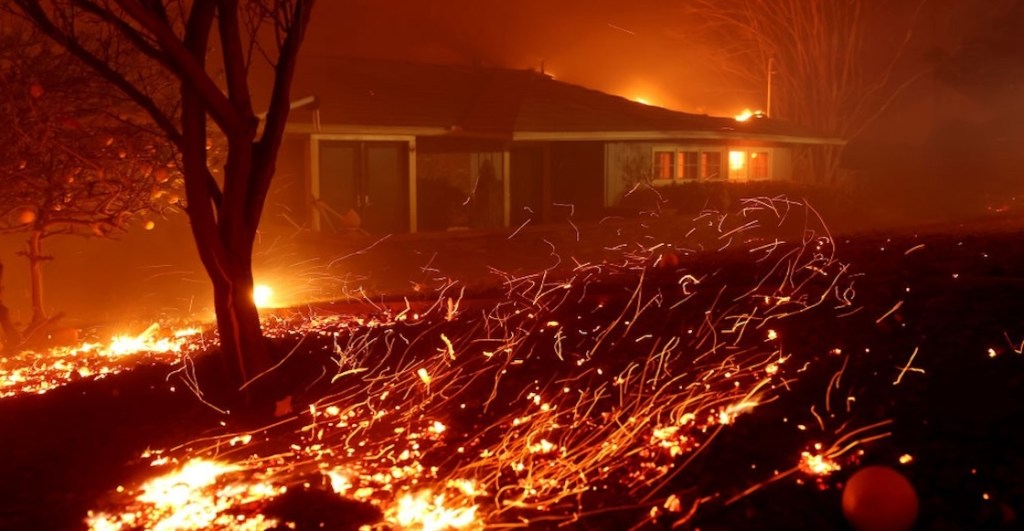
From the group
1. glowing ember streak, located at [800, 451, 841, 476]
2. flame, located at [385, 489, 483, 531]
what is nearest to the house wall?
flame, located at [385, 489, 483, 531]

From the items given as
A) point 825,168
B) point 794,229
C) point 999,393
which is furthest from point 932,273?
point 825,168

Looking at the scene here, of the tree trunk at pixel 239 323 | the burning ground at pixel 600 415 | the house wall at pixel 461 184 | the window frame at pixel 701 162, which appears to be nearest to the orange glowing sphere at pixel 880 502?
the burning ground at pixel 600 415

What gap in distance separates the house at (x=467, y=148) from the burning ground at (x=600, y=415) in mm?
11431

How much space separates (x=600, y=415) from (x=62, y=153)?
297 inches

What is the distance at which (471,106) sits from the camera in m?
25.0

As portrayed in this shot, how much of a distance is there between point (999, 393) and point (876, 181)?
33.2 metres

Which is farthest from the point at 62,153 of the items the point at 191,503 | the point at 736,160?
the point at 736,160

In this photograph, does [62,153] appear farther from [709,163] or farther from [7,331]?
[709,163]

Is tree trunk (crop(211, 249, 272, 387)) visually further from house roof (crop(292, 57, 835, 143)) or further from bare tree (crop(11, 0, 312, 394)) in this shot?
house roof (crop(292, 57, 835, 143))

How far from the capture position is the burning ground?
4621 mm

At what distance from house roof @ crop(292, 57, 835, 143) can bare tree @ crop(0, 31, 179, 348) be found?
8871mm

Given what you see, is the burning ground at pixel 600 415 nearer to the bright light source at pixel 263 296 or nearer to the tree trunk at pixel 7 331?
the tree trunk at pixel 7 331

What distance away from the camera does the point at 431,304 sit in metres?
10.1

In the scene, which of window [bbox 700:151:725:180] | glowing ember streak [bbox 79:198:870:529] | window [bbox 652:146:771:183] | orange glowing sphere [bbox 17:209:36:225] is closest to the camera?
glowing ember streak [bbox 79:198:870:529]
